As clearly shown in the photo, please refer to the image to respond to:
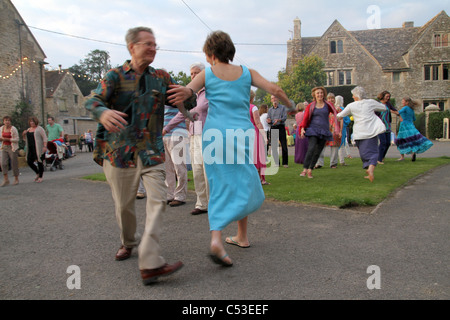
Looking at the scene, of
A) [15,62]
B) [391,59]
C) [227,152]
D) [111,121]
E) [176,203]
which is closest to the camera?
[111,121]

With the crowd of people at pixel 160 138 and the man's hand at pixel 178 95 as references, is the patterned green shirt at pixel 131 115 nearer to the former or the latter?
the crowd of people at pixel 160 138

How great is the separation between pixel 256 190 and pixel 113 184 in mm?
1358

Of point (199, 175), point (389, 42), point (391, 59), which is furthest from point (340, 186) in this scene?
point (389, 42)

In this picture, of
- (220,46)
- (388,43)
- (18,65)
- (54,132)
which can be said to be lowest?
(54,132)

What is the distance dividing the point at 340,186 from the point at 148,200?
4917 millimetres

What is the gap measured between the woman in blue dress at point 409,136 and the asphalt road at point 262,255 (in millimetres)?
6130

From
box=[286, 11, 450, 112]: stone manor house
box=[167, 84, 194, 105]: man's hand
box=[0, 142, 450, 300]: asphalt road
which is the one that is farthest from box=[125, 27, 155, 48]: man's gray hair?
box=[286, 11, 450, 112]: stone manor house

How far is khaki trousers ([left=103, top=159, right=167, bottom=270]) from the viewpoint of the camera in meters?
2.89

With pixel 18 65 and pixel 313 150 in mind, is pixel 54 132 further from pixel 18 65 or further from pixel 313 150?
pixel 18 65

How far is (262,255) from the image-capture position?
139 inches

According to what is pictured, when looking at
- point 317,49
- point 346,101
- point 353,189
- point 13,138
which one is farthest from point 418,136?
point 317,49

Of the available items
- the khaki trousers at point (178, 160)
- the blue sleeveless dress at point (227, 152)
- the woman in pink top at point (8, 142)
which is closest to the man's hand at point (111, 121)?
the blue sleeveless dress at point (227, 152)

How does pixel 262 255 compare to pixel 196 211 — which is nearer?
pixel 262 255

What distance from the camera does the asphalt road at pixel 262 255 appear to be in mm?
2754
